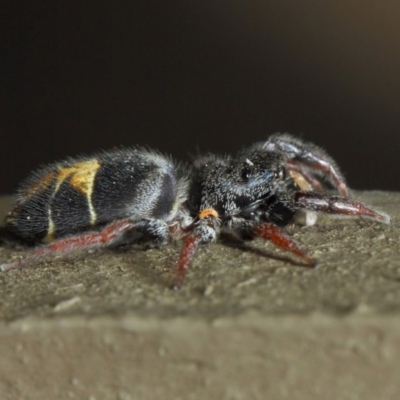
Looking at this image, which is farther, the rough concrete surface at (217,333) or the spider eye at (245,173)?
the spider eye at (245,173)

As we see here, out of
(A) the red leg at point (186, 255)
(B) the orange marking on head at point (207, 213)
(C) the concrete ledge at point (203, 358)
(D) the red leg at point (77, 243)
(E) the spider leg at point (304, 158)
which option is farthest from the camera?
(E) the spider leg at point (304, 158)

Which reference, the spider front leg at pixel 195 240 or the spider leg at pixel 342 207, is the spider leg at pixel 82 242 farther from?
the spider leg at pixel 342 207

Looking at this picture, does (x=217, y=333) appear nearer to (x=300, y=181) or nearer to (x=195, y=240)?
→ (x=195, y=240)

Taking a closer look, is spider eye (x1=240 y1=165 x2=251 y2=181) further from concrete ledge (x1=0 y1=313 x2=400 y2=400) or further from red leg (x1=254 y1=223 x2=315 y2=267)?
concrete ledge (x1=0 y1=313 x2=400 y2=400)

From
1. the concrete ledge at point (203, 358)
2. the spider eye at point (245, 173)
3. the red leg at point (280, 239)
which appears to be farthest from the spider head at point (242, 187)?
the concrete ledge at point (203, 358)

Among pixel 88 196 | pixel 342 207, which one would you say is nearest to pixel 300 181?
pixel 342 207

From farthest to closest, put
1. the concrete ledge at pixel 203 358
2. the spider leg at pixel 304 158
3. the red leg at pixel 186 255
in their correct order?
1. the spider leg at pixel 304 158
2. the red leg at pixel 186 255
3. the concrete ledge at pixel 203 358

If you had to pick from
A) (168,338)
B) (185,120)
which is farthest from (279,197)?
(185,120)
